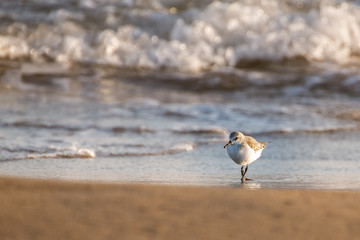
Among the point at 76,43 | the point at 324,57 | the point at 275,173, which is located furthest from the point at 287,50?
the point at 275,173

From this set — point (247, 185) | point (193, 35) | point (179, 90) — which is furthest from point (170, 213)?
point (193, 35)

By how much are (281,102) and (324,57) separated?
9.34 feet

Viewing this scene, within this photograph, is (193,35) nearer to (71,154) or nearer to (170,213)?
(71,154)

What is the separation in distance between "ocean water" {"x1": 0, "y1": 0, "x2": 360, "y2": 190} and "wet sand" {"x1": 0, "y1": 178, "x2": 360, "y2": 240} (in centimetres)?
71

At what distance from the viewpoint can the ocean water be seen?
17.2 feet

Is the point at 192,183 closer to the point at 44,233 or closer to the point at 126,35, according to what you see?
the point at 44,233

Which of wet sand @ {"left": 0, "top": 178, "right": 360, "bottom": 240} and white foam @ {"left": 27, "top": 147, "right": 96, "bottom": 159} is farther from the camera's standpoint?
white foam @ {"left": 27, "top": 147, "right": 96, "bottom": 159}

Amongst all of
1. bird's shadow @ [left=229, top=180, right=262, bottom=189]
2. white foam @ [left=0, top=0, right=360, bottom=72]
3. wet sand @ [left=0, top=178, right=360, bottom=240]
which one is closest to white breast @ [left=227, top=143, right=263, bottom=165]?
bird's shadow @ [left=229, top=180, right=262, bottom=189]

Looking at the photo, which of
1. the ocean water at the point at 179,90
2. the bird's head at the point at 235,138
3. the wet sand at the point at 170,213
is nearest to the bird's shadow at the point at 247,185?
the ocean water at the point at 179,90

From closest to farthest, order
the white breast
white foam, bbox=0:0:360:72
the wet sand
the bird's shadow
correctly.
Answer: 1. the wet sand
2. the bird's shadow
3. the white breast
4. white foam, bbox=0:0:360:72

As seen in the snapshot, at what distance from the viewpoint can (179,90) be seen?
31.3 feet

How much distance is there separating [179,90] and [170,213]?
6.35m

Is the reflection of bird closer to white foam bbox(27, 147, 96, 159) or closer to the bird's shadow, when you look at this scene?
the bird's shadow

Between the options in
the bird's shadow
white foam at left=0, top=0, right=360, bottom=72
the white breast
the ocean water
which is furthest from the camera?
white foam at left=0, top=0, right=360, bottom=72
